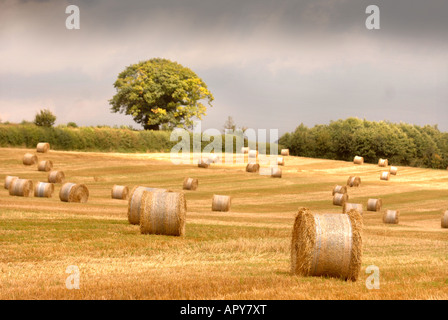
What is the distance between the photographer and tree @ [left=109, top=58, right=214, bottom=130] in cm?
10444

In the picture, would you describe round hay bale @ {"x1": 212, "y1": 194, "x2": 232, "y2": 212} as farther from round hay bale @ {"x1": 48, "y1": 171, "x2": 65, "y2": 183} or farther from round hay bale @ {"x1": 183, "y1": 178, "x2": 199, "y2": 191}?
round hay bale @ {"x1": 48, "y1": 171, "x2": 65, "y2": 183}

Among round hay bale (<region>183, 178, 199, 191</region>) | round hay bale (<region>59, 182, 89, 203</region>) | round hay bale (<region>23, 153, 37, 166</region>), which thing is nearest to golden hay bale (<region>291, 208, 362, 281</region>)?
round hay bale (<region>59, 182, 89, 203</region>)

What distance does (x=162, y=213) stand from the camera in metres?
22.5

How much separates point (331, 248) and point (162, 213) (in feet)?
31.7

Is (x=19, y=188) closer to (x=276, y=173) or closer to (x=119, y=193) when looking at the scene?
(x=119, y=193)

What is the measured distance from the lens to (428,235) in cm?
2856

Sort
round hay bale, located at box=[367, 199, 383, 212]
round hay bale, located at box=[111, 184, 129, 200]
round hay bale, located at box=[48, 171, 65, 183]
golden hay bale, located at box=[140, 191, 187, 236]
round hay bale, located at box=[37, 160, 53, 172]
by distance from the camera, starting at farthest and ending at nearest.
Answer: round hay bale, located at box=[37, 160, 53, 172], round hay bale, located at box=[48, 171, 65, 183], round hay bale, located at box=[367, 199, 383, 212], round hay bale, located at box=[111, 184, 129, 200], golden hay bale, located at box=[140, 191, 187, 236]

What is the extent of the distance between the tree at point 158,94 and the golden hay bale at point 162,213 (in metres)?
80.5

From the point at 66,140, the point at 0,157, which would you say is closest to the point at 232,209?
the point at 0,157

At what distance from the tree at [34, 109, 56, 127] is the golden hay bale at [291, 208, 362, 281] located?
6480 centimetres

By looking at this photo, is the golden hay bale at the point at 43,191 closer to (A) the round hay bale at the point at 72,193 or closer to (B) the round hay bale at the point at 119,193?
(A) the round hay bale at the point at 72,193
